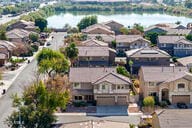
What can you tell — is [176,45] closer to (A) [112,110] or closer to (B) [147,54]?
(B) [147,54]

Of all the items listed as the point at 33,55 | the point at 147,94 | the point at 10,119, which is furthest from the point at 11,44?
the point at 10,119

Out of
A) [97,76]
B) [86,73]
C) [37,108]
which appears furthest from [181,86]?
[37,108]

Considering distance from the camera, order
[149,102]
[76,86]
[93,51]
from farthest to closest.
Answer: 1. [93,51]
2. [76,86]
3. [149,102]

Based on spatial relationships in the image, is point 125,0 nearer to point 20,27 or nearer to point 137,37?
point 20,27

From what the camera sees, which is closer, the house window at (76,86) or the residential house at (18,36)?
the house window at (76,86)

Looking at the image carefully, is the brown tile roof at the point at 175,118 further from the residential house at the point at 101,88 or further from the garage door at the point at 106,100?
the garage door at the point at 106,100

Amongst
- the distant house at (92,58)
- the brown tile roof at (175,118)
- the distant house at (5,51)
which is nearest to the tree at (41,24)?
the distant house at (5,51)
